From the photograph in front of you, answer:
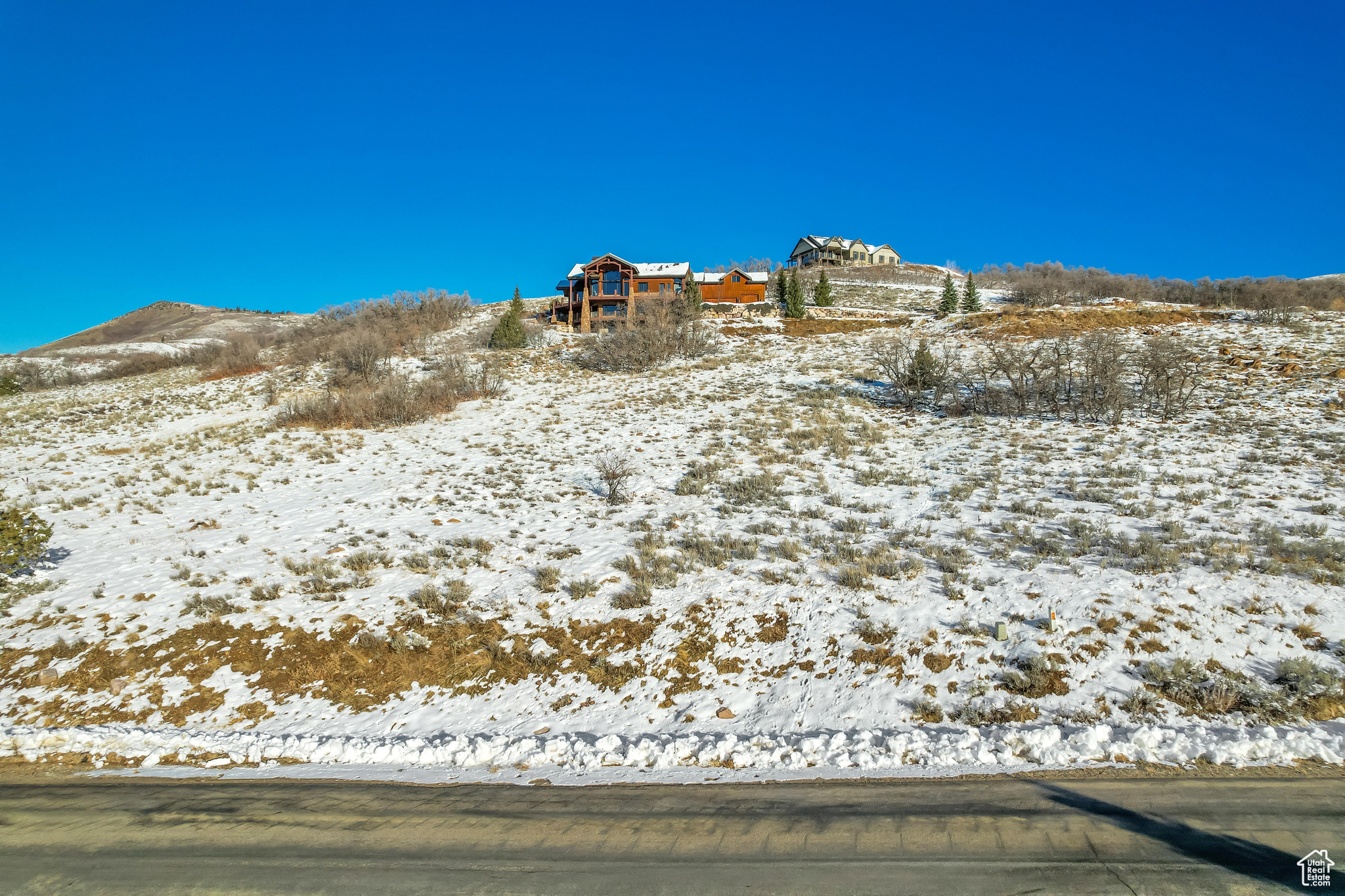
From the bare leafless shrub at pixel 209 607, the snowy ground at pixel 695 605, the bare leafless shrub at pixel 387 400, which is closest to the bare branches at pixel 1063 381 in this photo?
the snowy ground at pixel 695 605

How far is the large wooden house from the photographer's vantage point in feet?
152

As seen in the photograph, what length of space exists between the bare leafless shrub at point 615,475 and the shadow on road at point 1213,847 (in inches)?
445

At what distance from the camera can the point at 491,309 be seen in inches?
2190

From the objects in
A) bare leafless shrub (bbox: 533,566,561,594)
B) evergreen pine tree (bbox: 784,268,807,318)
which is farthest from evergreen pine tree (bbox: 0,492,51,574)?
evergreen pine tree (bbox: 784,268,807,318)

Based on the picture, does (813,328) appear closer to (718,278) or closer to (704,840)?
(718,278)

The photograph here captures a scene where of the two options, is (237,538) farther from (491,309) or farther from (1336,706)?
(491,309)

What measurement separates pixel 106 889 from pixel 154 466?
767 inches

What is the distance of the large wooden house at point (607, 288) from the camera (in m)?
46.2

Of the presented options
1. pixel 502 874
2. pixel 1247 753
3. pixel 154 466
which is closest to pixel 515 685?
pixel 502 874

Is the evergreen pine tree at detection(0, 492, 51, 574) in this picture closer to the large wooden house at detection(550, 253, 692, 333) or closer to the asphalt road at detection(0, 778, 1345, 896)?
the asphalt road at detection(0, 778, 1345, 896)

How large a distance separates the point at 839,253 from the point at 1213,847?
3406 inches

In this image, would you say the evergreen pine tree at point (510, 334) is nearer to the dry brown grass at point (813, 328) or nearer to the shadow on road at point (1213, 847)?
the dry brown grass at point (813, 328)

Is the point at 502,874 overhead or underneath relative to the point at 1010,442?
underneath

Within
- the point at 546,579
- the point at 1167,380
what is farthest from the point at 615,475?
the point at 1167,380
